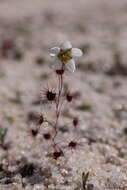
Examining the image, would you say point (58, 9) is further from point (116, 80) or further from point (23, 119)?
point (23, 119)

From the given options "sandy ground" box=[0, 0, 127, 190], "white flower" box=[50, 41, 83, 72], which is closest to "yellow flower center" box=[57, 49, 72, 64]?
"white flower" box=[50, 41, 83, 72]

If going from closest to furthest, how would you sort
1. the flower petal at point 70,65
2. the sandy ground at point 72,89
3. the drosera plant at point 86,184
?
1. the flower petal at point 70,65
2. the drosera plant at point 86,184
3. the sandy ground at point 72,89

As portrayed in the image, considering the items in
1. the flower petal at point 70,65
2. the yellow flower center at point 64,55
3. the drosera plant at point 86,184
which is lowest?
the drosera plant at point 86,184

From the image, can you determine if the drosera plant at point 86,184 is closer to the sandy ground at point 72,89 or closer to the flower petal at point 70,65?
the sandy ground at point 72,89

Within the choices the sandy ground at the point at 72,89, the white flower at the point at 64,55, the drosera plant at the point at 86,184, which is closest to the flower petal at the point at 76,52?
the white flower at the point at 64,55

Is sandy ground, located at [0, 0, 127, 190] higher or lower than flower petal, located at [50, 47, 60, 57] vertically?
lower

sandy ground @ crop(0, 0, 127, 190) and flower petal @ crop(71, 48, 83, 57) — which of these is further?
sandy ground @ crop(0, 0, 127, 190)

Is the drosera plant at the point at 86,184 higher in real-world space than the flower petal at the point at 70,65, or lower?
lower

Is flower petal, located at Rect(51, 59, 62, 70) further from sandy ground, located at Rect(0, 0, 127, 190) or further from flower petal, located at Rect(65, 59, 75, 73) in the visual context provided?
sandy ground, located at Rect(0, 0, 127, 190)
